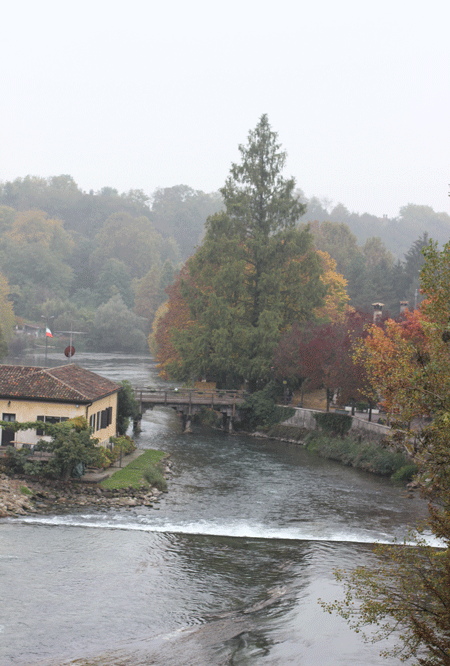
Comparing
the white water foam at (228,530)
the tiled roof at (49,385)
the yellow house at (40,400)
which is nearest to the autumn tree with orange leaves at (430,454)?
the white water foam at (228,530)

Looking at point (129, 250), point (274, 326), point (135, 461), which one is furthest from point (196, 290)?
point (129, 250)

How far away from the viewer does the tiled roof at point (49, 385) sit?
3556 centimetres

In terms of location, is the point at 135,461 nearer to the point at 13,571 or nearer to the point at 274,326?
the point at 13,571

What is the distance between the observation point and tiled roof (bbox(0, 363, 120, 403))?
117 ft

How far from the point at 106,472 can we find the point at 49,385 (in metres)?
5.53

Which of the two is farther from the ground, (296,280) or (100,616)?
(296,280)

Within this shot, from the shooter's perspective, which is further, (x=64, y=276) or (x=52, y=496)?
(x=64, y=276)

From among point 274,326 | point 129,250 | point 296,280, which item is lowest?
point 274,326

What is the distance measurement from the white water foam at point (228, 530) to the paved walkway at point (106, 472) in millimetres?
4195

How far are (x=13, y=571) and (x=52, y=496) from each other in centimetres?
815

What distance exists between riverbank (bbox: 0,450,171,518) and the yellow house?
3.02 metres

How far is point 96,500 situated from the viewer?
31609 millimetres

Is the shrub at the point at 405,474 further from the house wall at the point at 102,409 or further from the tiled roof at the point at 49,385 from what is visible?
the tiled roof at the point at 49,385

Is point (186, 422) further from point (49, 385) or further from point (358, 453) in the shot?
point (49, 385)
